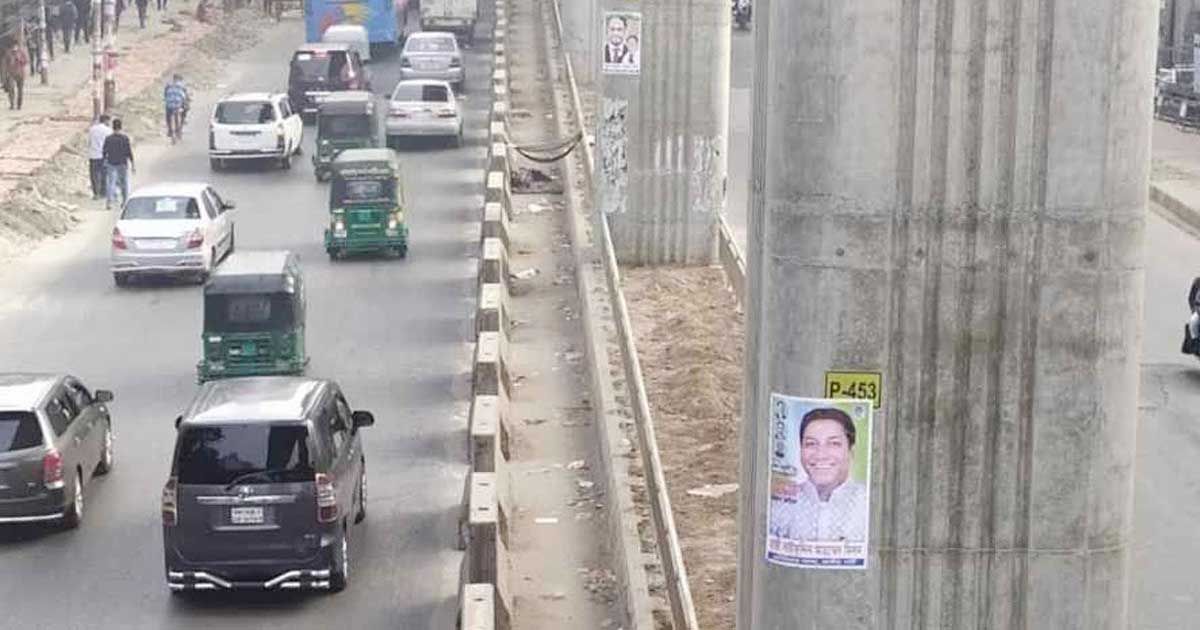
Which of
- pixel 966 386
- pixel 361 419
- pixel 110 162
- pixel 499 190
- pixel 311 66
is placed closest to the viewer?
pixel 966 386

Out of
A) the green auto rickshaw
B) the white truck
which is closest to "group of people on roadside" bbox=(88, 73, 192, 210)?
the green auto rickshaw

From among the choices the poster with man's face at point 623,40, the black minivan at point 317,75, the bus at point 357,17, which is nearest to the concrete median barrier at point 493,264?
Answer: the poster with man's face at point 623,40

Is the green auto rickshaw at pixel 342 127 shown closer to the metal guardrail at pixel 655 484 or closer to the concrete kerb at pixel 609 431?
the concrete kerb at pixel 609 431

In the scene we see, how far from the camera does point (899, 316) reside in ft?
33.5

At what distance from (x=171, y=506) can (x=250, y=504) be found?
2.06ft

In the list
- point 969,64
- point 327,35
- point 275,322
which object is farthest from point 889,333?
point 327,35

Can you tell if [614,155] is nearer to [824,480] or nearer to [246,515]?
[246,515]

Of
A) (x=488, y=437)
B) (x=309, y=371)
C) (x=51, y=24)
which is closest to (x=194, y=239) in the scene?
(x=309, y=371)

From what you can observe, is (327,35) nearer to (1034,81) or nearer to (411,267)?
(411,267)

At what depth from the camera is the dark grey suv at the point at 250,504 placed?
18.2 meters

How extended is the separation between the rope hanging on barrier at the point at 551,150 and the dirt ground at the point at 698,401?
10417 mm

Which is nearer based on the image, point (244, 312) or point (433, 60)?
point (244, 312)

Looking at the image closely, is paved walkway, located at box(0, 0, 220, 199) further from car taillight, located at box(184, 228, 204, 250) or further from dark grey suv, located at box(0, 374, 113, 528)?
dark grey suv, located at box(0, 374, 113, 528)

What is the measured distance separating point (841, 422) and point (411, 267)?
2484cm
